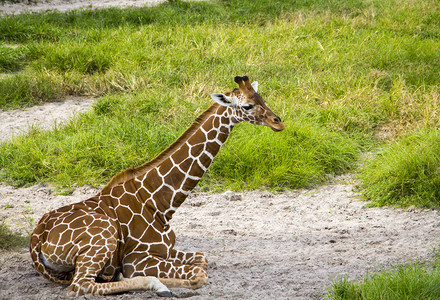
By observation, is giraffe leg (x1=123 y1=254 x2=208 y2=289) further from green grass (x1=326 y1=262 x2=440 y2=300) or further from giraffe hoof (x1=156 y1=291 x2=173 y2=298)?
green grass (x1=326 y1=262 x2=440 y2=300)

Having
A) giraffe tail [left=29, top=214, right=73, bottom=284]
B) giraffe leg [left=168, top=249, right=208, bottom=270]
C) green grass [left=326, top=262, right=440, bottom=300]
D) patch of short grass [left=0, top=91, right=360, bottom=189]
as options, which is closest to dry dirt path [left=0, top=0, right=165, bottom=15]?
patch of short grass [left=0, top=91, right=360, bottom=189]

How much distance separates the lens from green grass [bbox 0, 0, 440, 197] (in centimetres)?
695

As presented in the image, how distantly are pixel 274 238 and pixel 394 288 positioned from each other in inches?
69.0

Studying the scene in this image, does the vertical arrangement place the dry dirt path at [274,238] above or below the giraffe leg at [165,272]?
below

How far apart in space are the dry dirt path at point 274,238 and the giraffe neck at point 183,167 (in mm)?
730

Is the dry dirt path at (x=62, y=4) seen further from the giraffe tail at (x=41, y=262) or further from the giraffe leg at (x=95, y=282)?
the giraffe leg at (x=95, y=282)

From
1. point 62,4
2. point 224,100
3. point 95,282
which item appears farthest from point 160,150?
point 62,4

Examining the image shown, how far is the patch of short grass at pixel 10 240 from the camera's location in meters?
4.91

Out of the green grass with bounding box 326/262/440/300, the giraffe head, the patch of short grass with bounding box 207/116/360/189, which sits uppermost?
the giraffe head

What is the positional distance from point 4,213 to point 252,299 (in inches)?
129

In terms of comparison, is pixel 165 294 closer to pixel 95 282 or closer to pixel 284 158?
pixel 95 282

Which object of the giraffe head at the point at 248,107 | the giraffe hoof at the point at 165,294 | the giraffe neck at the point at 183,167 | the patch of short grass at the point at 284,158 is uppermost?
the giraffe head at the point at 248,107

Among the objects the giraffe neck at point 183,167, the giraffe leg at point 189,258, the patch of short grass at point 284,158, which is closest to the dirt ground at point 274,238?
the giraffe leg at point 189,258

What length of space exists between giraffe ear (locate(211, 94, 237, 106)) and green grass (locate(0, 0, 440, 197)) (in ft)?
8.36
